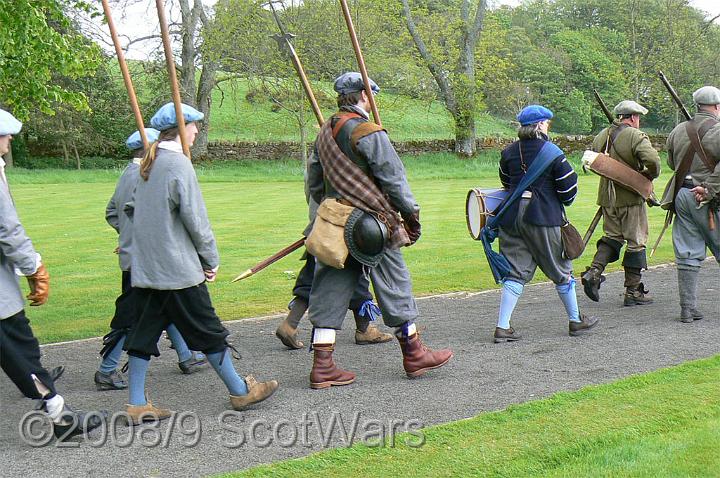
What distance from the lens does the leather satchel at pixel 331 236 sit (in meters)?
6.05

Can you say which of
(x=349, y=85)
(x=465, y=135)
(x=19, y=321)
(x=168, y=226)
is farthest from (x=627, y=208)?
(x=465, y=135)

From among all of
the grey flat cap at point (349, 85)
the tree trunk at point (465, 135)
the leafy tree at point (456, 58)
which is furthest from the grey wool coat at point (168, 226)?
the tree trunk at point (465, 135)

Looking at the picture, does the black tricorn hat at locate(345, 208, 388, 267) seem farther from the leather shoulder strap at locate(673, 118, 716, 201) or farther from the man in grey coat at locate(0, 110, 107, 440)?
the leather shoulder strap at locate(673, 118, 716, 201)

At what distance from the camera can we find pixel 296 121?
134ft

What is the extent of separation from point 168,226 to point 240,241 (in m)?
9.53

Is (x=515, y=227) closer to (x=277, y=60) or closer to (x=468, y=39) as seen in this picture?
(x=277, y=60)

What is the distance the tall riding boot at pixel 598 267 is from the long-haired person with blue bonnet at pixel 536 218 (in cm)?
135

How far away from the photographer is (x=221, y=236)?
1568 cm

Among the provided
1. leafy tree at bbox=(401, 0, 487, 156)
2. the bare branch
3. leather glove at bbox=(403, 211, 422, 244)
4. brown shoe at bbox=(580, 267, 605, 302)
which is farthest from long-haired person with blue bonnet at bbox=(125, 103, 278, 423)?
the bare branch

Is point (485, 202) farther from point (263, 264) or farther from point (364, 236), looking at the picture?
point (263, 264)

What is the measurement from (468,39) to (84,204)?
25.1 m

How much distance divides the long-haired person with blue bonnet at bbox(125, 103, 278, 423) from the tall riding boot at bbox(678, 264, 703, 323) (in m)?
4.35

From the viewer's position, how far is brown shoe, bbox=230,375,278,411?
5.62 m

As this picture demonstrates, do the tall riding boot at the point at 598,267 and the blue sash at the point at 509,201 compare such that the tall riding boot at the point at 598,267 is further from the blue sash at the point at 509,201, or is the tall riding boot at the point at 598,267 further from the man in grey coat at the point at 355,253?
the man in grey coat at the point at 355,253
